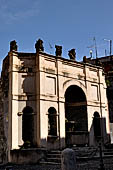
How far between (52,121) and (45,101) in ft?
5.33

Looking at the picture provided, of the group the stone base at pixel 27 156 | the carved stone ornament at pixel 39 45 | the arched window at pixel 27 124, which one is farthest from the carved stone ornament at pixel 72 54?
the stone base at pixel 27 156

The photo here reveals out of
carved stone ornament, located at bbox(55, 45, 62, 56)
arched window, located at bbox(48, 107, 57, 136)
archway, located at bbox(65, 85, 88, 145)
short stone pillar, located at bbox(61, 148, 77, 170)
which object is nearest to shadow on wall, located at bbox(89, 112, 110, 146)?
archway, located at bbox(65, 85, 88, 145)

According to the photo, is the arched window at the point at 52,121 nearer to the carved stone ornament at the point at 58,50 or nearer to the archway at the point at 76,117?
the archway at the point at 76,117

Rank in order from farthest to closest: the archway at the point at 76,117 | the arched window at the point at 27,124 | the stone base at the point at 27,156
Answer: the archway at the point at 76,117 → the arched window at the point at 27,124 → the stone base at the point at 27,156

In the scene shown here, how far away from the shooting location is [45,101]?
17.3 meters

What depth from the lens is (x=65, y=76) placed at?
19.0 metres

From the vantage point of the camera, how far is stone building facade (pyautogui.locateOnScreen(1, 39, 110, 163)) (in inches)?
652

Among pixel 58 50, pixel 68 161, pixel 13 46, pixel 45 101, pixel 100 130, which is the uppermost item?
pixel 58 50

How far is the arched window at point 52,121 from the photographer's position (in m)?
17.5

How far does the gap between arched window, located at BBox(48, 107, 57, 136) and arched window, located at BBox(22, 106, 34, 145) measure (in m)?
1.33

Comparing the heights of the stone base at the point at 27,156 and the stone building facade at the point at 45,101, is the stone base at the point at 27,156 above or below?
below

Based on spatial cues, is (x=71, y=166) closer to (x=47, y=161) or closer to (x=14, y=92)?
(x=47, y=161)

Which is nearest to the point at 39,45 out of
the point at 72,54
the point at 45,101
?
the point at 72,54

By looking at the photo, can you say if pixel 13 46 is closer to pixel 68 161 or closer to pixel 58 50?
pixel 58 50
